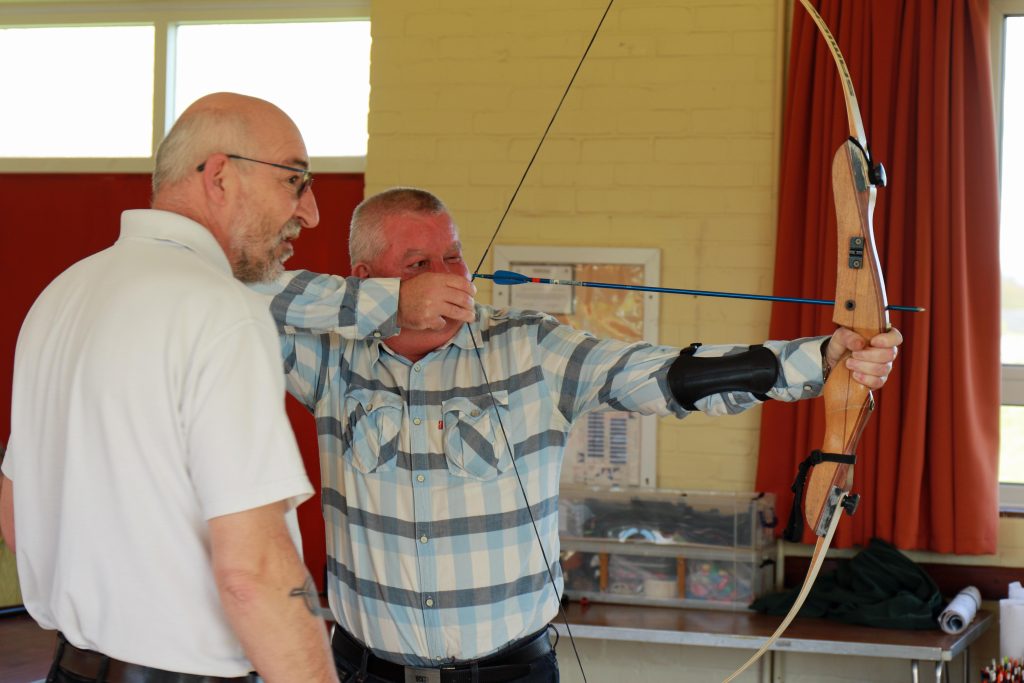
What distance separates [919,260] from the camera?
319 centimetres

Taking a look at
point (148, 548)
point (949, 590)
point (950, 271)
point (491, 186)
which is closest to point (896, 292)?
point (950, 271)

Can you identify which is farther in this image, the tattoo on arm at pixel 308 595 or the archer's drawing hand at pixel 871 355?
the archer's drawing hand at pixel 871 355

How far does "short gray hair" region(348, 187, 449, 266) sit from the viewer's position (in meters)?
1.99

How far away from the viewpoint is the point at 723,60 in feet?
11.4

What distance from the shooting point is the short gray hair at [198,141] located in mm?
1328

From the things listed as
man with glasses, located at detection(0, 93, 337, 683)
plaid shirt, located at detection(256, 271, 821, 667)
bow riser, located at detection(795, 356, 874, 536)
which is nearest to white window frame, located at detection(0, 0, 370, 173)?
plaid shirt, located at detection(256, 271, 821, 667)

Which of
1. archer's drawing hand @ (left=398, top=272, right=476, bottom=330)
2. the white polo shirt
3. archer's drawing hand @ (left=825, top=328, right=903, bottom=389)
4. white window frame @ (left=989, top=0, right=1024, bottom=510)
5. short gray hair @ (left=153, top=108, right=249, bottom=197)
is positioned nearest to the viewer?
the white polo shirt

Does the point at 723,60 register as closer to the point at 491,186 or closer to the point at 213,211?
the point at 491,186

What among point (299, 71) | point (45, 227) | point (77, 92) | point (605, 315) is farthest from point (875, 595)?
A: point (77, 92)

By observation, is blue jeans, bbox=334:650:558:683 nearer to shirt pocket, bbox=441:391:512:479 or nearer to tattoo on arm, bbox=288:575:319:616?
shirt pocket, bbox=441:391:512:479

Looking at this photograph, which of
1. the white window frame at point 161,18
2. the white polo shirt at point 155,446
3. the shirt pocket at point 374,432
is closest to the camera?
the white polo shirt at point 155,446

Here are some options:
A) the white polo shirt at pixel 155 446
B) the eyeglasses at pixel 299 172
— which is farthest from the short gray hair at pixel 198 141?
the white polo shirt at pixel 155 446

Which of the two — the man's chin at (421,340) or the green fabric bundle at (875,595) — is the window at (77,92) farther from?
the green fabric bundle at (875,595)

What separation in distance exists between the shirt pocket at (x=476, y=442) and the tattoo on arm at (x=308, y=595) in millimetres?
598
